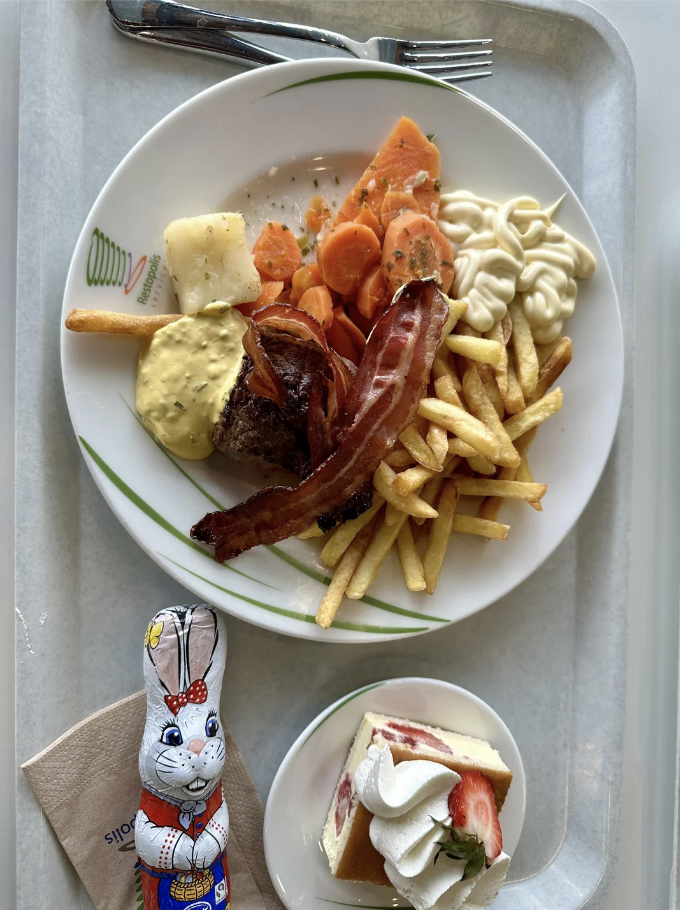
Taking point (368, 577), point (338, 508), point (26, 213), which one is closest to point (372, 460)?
point (338, 508)

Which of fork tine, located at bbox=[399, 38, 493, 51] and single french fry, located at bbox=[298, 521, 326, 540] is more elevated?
fork tine, located at bbox=[399, 38, 493, 51]

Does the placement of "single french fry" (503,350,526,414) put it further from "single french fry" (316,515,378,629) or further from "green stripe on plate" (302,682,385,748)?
"green stripe on plate" (302,682,385,748)

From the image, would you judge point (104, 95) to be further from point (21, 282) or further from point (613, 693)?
point (613, 693)

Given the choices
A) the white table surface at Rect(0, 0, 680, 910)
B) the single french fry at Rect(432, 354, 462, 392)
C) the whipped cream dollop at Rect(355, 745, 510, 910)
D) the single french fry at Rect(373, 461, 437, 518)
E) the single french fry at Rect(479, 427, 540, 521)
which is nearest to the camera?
the whipped cream dollop at Rect(355, 745, 510, 910)

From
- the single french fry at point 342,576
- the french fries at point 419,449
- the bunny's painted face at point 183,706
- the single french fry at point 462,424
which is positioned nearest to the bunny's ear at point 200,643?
the bunny's painted face at point 183,706

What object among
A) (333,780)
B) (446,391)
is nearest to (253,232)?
(446,391)

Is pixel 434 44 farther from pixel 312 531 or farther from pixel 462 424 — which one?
pixel 312 531

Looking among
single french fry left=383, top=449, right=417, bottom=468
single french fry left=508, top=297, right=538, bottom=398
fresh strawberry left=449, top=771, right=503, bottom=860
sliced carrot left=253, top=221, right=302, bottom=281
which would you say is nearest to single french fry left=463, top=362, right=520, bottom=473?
single french fry left=508, top=297, right=538, bottom=398

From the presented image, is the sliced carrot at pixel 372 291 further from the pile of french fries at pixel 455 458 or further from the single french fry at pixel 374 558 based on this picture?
the single french fry at pixel 374 558
